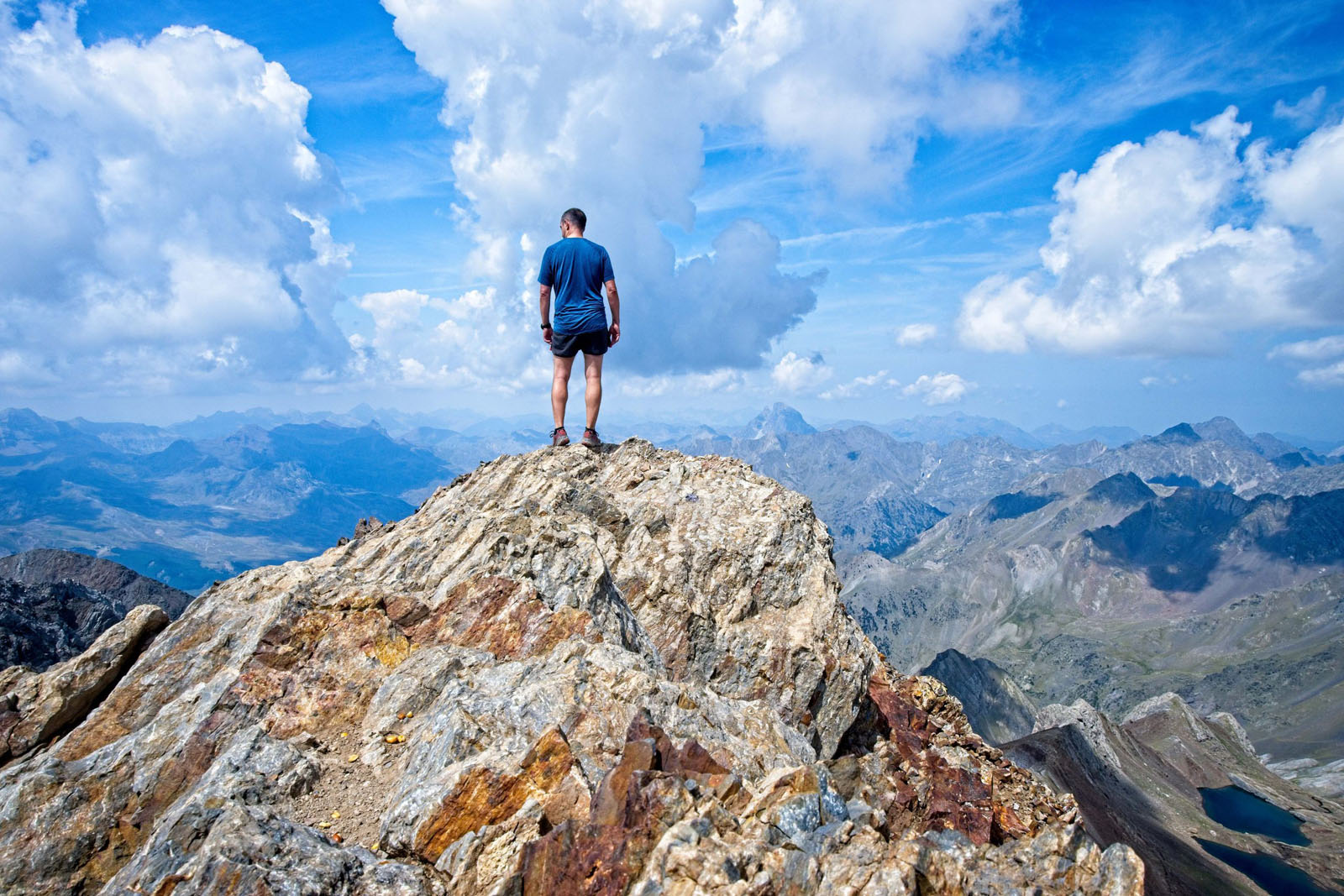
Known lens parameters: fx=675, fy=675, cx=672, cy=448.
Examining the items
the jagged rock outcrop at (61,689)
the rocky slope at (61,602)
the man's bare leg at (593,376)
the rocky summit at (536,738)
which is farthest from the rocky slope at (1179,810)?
the rocky slope at (61,602)

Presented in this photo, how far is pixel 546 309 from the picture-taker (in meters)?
20.2

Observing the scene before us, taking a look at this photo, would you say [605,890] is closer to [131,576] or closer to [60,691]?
[60,691]

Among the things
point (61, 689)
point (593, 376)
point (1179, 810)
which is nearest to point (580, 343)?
point (593, 376)

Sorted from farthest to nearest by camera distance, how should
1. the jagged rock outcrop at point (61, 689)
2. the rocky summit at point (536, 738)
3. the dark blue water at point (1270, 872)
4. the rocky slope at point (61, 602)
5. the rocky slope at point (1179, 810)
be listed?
the dark blue water at point (1270, 872) < the rocky slope at point (1179, 810) < the rocky slope at point (61, 602) < the jagged rock outcrop at point (61, 689) < the rocky summit at point (536, 738)

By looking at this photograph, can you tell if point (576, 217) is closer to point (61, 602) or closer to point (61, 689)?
point (61, 689)

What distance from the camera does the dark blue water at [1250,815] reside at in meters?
167

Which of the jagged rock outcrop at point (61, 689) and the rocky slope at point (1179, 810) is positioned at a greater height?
the jagged rock outcrop at point (61, 689)

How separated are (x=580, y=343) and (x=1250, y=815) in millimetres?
239143

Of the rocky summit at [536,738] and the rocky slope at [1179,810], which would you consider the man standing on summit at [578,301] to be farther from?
the rocky slope at [1179,810]

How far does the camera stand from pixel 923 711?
20984mm

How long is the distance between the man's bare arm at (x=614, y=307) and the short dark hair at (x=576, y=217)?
180cm

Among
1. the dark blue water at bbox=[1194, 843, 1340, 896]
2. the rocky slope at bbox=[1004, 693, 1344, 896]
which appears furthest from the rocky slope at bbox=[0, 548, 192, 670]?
the dark blue water at bbox=[1194, 843, 1340, 896]

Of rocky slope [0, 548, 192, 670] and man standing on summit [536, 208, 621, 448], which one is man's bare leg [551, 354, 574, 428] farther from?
rocky slope [0, 548, 192, 670]

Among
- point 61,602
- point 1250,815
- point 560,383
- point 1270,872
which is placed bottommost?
point 1270,872
